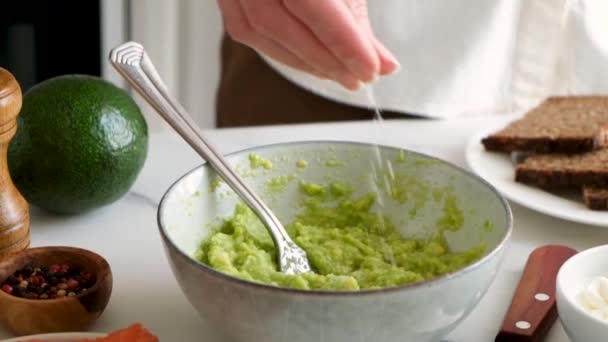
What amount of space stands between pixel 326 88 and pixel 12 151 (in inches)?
28.3

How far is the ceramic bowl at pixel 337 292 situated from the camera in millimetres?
814

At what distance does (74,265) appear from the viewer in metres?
0.99

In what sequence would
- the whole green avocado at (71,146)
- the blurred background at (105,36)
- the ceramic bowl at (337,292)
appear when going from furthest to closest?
the blurred background at (105,36)
the whole green avocado at (71,146)
the ceramic bowl at (337,292)

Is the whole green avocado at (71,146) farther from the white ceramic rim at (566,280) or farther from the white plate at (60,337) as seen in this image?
the white ceramic rim at (566,280)

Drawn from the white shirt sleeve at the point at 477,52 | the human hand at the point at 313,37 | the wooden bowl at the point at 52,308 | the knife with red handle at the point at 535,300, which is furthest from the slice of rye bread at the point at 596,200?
the wooden bowl at the point at 52,308

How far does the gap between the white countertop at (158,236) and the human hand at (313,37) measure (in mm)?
262

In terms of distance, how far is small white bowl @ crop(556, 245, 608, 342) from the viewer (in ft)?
2.88

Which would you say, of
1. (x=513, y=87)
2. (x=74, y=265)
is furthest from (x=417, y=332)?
(x=513, y=87)

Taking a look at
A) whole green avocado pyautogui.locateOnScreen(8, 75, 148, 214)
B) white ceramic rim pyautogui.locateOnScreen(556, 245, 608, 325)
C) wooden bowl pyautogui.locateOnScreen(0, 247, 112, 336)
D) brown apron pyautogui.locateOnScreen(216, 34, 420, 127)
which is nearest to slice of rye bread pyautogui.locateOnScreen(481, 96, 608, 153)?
brown apron pyautogui.locateOnScreen(216, 34, 420, 127)

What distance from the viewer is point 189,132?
104 cm

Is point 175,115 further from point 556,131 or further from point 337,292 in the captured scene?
point 556,131

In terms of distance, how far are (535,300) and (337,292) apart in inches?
11.3

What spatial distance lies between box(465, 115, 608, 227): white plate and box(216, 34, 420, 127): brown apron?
0.36 m

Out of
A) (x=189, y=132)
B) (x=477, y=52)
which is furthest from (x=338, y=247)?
(x=477, y=52)
